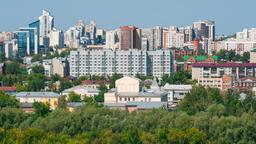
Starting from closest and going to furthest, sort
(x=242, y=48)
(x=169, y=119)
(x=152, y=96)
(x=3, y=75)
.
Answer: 1. (x=169, y=119)
2. (x=152, y=96)
3. (x=3, y=75)
4. (x=242, y=48)

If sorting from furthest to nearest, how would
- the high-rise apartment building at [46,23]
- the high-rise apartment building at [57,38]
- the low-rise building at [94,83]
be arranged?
1. the high-rise apartment building at [46,23]
2. the high-rise apartment building at [57,38]
3. the low-rise building at [94,83]

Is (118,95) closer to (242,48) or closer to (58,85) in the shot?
(58,85)

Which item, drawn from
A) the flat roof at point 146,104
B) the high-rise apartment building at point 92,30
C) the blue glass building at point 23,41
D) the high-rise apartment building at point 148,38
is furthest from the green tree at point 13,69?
the high-rise apartment building at point 92,30

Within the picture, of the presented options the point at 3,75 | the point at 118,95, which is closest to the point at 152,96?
the point at 118,95

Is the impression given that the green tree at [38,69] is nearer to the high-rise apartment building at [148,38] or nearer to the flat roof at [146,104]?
the high-rise apartment building at [148,38]

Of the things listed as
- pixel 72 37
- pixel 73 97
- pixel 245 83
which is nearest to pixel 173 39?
pixel 72 37
